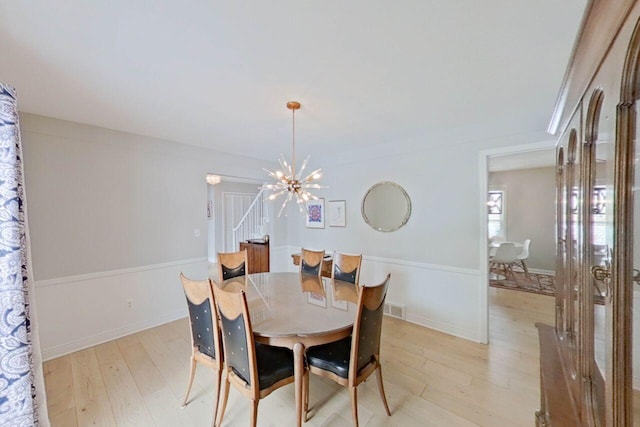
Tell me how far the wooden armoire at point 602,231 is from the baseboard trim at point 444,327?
A: 1.84 metres

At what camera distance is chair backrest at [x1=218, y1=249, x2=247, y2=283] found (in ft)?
9.67

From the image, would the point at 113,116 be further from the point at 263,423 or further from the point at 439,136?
the point at 439,136

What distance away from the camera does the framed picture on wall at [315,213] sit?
4.47 meters

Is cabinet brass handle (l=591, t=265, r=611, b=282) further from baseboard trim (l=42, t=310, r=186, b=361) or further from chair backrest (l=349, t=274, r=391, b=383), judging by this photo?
baseboard trim (l=42, t=310, r=186, b=361)

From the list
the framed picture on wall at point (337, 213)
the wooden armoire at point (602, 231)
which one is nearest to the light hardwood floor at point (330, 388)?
the wooden armoire at point (602, 231)

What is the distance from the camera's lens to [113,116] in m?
2.58

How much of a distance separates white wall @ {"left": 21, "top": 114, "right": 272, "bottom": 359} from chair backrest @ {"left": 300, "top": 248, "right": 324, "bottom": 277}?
161cm

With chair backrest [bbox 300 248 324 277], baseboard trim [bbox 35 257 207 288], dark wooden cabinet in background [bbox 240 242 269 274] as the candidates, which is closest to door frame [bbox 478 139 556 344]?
chair backrest [bbox 300 248 324 277]

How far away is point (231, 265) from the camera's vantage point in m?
3.05

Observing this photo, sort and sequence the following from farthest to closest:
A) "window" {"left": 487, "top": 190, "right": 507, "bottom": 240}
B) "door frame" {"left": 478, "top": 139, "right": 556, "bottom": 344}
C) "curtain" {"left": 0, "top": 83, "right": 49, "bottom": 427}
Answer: "window" {"left": 487, "top": 190, "right": 507, "bottom": 240} → "door frame" {"left": 478, "top": 139, "right": 556, "bottom": 344} → "curtain" {"left": 0, "top": 83, "right": 49, "bottom": 427}

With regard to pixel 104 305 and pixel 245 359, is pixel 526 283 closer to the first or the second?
pixel 245 359

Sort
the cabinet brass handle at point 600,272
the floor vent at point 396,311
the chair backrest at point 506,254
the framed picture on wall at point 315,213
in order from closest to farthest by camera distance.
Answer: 1. the cabinet brass handle at point 600,272
2. the floor vent at point 396,311
3. the framed picture on wall at point 315,213
4. the chair backrest at point 506,254

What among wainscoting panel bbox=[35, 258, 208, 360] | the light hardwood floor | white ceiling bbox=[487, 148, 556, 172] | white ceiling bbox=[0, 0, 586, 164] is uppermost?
white ceiling bbox=[0, 0, 586, 164]

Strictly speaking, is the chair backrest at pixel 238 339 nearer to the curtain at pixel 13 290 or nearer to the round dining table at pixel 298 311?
the round dining table at pixel 298 311
